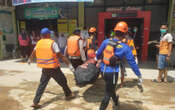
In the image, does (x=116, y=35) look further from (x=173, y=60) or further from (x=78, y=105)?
(x=173, y=60)

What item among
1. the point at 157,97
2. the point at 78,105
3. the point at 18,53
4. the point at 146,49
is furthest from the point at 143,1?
the point at 18,53

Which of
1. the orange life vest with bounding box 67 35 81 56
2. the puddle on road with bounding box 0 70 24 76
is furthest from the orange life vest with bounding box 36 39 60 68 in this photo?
the puddle on road with bounding box 0 70 24 76

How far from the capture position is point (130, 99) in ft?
12.2

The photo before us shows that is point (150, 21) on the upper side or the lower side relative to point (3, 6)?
lower

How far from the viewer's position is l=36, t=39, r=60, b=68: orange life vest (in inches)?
122

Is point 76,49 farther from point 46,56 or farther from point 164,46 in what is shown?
point 164,46

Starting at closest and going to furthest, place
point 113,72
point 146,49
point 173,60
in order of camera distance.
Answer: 1. point 113,72
2. point 173,60
3. point 146,49

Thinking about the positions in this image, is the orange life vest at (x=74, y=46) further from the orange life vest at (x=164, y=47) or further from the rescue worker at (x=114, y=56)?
the orange life vest at (x=164, y=47)

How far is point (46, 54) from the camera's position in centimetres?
312

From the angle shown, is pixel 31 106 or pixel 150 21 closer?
pixel 31 106

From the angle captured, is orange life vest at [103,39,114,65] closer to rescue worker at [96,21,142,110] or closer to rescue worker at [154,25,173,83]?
rescue worker at [96,21,142,110]

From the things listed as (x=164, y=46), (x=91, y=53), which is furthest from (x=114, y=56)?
(x=164, y=46)

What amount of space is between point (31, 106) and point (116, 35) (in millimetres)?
2484

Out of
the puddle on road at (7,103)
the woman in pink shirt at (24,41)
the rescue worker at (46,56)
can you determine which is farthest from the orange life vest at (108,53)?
the woman in pink shirt at (24,41)
